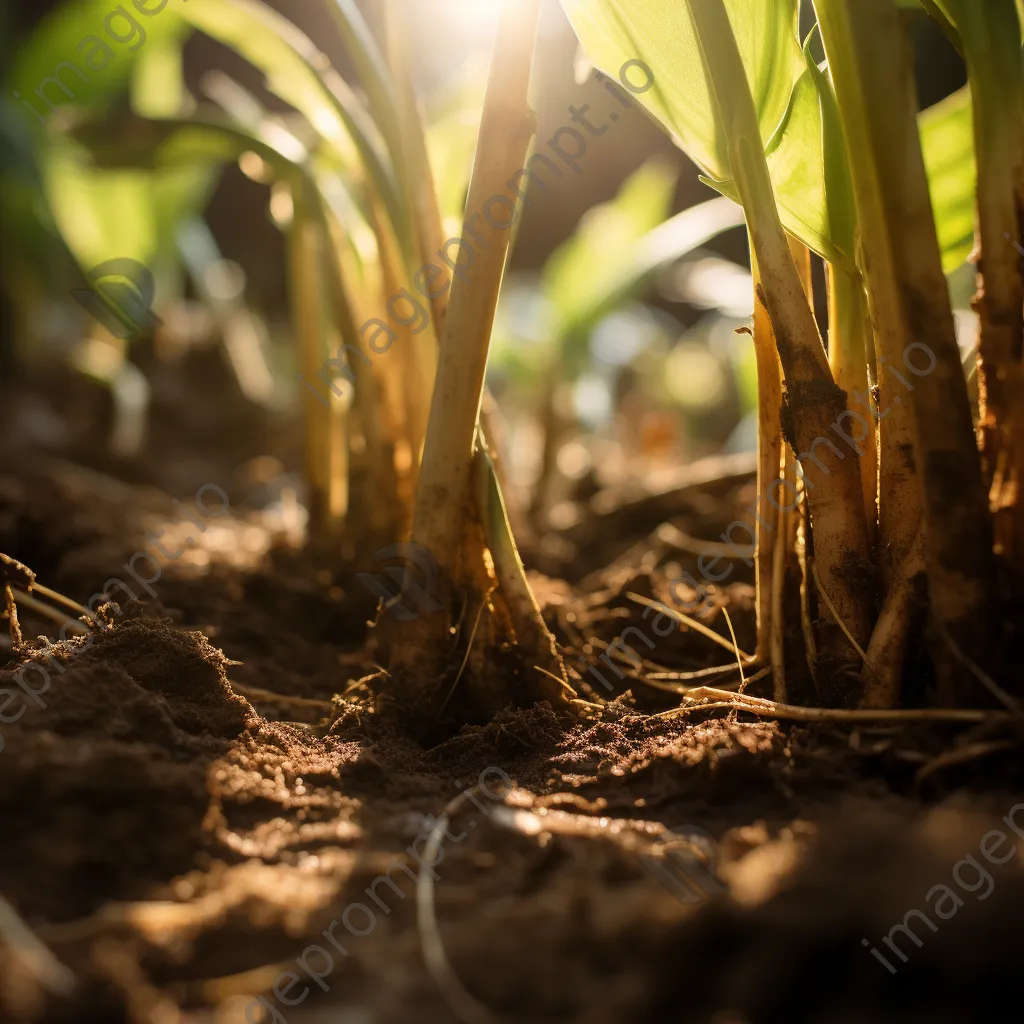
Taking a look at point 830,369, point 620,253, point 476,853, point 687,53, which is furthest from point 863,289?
point 620,253

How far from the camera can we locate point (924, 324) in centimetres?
53

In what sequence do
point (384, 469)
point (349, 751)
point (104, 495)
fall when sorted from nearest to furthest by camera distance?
1. point (349, 751)
2. point (384, 469)
3. point (104, 495)

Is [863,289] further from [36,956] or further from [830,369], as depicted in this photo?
[36,956]

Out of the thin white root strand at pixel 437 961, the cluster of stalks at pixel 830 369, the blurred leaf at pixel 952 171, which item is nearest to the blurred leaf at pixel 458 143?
the cluster of stalks at pixel 830 369

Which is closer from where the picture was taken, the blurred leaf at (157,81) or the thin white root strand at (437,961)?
the thin white root strand at (437,961)

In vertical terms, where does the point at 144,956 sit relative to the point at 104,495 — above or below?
below

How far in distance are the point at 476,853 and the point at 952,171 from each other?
65 centimetres

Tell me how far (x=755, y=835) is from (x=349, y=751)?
0.30m

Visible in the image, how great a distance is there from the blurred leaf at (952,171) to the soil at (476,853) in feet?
1.22

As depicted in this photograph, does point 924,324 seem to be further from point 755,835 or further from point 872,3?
point 755,835

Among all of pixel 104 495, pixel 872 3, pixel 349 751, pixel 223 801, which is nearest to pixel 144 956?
pixel 223 801

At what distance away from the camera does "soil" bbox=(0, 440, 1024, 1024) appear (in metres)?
0.33

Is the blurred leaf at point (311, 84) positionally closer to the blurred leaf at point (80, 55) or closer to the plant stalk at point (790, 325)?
the plant stalk at point (790, 325)

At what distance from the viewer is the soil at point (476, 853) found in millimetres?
330
